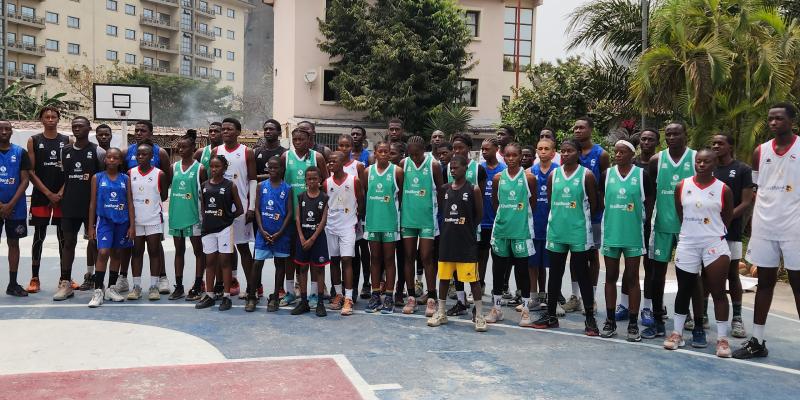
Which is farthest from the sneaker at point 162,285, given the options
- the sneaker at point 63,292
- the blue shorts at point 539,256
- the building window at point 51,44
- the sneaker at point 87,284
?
the building window at point 51,44

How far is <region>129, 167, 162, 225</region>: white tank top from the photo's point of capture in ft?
27.1

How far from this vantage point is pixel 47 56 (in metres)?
65.3

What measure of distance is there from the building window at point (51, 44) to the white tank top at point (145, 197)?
65325mm

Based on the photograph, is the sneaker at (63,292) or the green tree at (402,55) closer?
the sneaker at (63,292)

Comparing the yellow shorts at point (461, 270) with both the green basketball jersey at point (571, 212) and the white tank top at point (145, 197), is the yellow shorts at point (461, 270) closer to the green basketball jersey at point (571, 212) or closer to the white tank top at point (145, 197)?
the green basketball jersey at point (571, 212)

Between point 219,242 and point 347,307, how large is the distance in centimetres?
A: 162

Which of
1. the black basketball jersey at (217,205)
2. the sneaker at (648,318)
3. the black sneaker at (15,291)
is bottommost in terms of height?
the black sneaker at (15,291)

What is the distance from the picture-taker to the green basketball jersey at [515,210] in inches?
294

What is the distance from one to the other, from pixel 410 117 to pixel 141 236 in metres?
20.7

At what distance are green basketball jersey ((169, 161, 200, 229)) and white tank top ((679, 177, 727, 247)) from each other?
533cm

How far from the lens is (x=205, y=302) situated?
7914 mm

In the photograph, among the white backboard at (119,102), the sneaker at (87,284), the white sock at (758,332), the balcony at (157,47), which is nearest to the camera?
the white sock at (758,332)

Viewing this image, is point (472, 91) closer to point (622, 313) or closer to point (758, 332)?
point (622, 313)

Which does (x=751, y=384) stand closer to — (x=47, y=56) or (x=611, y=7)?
(x=611, y=7)
